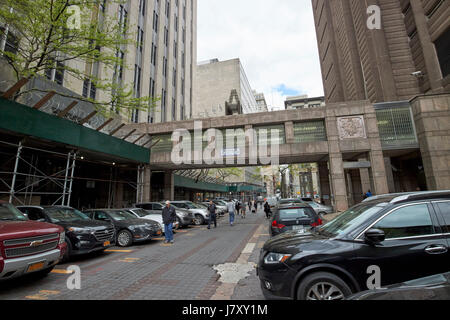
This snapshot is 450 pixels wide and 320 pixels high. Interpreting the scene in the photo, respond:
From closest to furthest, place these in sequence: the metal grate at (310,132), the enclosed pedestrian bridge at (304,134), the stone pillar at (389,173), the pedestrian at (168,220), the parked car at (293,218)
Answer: the parked car at (293,218) → the pedestrian at (168,220) → the enclosed pedestrian bridge at (304,134) → the metal grate at (310,132) → the stone pillar at (389,173)

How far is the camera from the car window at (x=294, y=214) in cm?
686

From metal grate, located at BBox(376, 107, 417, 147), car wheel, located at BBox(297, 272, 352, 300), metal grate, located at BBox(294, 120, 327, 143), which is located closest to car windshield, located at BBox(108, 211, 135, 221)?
car wheel, located at BBox(297, 272, 352, 300)

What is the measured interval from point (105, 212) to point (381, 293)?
10.1 m

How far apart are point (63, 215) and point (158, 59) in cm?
2818

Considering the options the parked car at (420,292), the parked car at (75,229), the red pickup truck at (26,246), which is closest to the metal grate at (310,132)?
the parked car at (75,229)

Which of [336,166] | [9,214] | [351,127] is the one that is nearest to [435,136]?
[351,127]

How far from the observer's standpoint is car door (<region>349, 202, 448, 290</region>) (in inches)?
112

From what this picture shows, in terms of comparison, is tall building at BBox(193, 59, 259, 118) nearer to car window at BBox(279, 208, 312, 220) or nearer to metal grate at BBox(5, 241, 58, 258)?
car window at BBox(279, 208, 312, 220)

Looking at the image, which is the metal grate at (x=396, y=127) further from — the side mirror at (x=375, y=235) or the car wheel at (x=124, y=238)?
the car wheel at (x=124, y=238)

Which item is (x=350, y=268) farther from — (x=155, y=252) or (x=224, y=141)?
(x=224, y=141)

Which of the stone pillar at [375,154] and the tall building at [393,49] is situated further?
the tall building at [393,49]

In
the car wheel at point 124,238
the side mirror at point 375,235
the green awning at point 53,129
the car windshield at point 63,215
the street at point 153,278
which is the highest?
the green awning at point 53,129

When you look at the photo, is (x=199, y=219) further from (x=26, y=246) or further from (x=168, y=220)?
(x=26, y=246)

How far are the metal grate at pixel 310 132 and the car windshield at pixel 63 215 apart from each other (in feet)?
52.4
